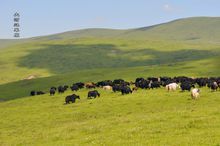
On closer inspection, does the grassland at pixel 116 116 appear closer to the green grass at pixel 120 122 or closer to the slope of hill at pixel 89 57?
the green grass at pixel 120 122

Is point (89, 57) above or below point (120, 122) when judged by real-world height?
above

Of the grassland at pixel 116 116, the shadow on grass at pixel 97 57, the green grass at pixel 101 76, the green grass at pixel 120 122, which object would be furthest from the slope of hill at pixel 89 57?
the green grass at pixel 120 122

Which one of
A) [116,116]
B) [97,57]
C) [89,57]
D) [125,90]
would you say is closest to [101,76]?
[125,90]

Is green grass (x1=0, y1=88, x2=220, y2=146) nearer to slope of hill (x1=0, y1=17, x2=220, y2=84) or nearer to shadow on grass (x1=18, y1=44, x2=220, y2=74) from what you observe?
slope of hill (x1=0, y1=17, x2=220, y2=84)

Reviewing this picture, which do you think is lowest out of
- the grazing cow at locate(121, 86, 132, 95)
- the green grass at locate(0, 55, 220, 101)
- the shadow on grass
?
the grazing cow at locate(121, 86, 132, 95)

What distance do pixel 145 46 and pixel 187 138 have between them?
176961 millimetres

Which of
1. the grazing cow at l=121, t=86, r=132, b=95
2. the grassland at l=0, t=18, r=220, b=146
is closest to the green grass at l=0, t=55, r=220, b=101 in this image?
the grassland at l=0, t=18, r=220, b=146

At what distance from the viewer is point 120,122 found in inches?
1061

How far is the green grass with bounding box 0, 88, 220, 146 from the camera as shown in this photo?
20156mm

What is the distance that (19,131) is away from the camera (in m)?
29.8

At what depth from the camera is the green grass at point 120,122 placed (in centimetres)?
2016

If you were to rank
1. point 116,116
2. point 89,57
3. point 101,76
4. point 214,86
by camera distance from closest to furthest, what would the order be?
point 116,116
point 214,86
point 101,76
point 89,57

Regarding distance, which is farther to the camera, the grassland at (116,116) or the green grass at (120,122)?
the grassland at (116,116)

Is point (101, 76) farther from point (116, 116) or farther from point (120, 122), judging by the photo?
point (120, 122)
